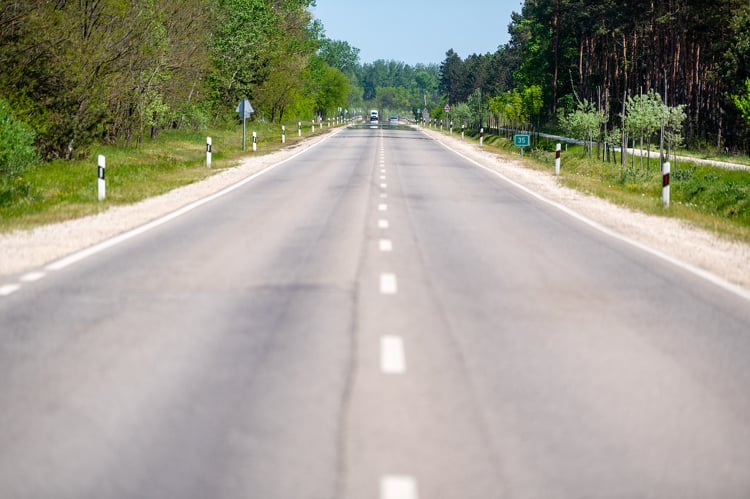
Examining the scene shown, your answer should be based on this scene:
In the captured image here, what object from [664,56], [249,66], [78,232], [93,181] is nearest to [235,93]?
[249,66]

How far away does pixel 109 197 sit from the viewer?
61.1ft

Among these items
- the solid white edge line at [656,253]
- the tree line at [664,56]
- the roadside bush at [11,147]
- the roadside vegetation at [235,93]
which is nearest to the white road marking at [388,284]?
the solid white edge line at [656,253]

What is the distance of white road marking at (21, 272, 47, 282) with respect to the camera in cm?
927

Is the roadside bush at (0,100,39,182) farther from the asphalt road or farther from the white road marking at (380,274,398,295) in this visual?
the white road marking at (380,274,398,295)

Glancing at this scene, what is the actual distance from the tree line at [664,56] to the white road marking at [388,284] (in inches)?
1021

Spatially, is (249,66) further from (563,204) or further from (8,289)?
(8,289)

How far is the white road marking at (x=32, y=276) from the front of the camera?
927 centimetres

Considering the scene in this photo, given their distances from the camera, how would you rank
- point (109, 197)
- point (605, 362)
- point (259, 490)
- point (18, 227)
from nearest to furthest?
1. point (259, 490)
2. point (605, 362)
3. point (18, 227)
4. point (109, 197)

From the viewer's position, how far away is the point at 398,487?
13.0ft

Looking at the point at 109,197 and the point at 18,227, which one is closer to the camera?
the point at 18,227

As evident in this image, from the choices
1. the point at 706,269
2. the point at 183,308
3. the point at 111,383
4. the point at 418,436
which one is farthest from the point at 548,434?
the point at 706,269

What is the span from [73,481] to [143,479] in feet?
1.05

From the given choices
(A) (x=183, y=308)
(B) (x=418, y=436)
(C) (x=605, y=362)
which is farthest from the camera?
(A) (x=183, y=308)

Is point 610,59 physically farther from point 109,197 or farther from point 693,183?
point 109,197
